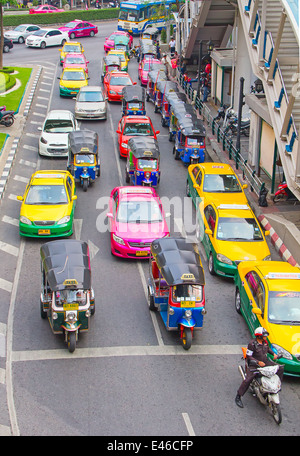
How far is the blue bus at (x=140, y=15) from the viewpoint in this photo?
6159cm

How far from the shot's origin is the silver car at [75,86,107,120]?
111 feet

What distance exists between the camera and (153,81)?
38.8 m

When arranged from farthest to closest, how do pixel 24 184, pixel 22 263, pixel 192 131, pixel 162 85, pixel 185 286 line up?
pixel 162 85, pixel 192 131, pixel 24 184, pixel 22 263, pixel 185 286

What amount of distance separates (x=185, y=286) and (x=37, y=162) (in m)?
15.1

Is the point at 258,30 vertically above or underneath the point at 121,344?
above

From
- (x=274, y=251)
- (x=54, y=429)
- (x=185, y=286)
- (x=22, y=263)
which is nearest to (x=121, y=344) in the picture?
(x=185, y=286)

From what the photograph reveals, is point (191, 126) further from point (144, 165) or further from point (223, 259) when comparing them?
point (223, 259)

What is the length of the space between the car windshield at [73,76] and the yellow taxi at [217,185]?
58.4 feet

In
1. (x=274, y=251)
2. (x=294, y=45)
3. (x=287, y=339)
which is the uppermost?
(x=294, y=45)

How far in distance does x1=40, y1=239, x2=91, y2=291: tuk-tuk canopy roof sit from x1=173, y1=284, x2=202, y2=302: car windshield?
2.01 m

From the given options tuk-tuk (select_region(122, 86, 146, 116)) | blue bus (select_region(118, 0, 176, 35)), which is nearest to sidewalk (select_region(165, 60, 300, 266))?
tuk-tuk (select_region(122, 86, 146, 116))

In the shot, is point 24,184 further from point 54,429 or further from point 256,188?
point 54,429

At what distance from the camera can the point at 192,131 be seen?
27.9m

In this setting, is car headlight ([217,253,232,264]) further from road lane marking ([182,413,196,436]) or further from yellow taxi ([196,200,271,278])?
road lane marking ([182,413,196,436])
